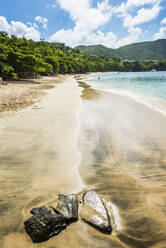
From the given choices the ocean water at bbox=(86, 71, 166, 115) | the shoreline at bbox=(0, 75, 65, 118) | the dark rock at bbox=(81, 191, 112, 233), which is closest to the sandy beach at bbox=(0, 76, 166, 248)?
the dark rock at bbox=(81, 191, 112, 233)

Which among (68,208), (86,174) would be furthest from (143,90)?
(68,208)

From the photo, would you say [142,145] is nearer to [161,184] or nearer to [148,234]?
[161,184]

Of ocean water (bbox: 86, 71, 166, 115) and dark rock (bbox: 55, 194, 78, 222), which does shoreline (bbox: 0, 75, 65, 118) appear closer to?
dark rock (bbox: 55, 194, 78, 222)

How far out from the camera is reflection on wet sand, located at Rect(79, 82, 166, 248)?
7.98 feet

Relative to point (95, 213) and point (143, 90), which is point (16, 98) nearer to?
point (95, 213)

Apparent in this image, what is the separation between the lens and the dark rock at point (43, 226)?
7.00ft

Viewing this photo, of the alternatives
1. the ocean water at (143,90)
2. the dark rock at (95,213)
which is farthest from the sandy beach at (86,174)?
the ocean water at (143,90)

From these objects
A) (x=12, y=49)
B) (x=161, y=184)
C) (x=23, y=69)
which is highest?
(x=12, y=49)

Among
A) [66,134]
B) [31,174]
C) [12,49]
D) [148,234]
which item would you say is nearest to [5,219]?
[31,174]

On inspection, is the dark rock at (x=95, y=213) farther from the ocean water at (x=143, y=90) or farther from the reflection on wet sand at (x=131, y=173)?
the ocean water at (x=143, y=90)

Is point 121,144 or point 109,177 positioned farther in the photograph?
point 121,144

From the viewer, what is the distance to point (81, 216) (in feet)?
8.41

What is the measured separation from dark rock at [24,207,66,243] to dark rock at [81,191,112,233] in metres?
0.45

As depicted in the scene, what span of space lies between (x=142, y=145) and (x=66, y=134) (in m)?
3.05
